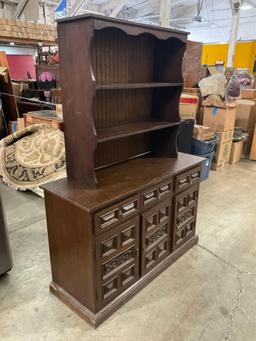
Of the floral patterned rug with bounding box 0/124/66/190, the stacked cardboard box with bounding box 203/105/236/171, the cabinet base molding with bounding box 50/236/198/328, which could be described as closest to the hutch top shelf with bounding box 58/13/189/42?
the cabinet base molding with bounding box 50/236/198/328

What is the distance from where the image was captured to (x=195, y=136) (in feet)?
12.8

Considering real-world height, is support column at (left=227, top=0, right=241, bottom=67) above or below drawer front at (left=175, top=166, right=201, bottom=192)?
above

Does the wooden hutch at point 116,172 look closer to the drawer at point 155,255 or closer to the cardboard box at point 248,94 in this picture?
the drawer at point 155,255

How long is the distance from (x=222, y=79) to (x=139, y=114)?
271 centimetres

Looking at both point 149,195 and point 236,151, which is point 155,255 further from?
point 236,151

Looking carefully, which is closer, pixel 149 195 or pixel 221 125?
pixel 149 195

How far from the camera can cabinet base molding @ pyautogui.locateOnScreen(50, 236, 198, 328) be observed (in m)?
1.72

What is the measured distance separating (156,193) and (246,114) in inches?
152

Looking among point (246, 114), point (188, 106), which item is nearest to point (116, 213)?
point (188, 106)

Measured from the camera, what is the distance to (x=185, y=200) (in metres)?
2.27

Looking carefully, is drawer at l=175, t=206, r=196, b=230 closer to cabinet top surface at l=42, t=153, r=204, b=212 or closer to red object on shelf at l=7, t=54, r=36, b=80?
cabinet top surface at l=42, t=153, r=204, b=212

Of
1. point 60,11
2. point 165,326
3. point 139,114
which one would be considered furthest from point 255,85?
point 165,326

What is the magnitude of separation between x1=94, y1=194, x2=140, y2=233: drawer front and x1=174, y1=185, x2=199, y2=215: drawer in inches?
19.7

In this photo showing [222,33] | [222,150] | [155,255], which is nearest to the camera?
[155,255]
